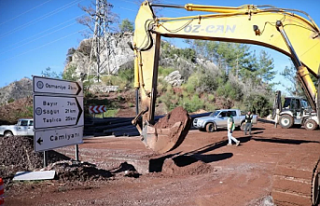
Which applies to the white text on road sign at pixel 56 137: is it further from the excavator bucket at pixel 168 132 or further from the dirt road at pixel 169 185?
the excavator bucket at pixel 168 132

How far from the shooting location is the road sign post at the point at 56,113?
696 centimetres

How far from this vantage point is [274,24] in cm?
713

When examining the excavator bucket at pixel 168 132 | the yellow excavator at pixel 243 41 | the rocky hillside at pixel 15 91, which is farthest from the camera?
the rocky hillside at pixel 15 91

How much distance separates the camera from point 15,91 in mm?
35344

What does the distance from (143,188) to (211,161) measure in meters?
4.00

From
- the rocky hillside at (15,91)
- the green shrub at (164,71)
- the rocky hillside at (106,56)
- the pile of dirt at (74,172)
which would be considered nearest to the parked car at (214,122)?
the pile of dirt at (74,172)

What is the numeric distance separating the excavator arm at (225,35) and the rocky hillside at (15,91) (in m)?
28.9

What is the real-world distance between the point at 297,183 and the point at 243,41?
422 centimetres

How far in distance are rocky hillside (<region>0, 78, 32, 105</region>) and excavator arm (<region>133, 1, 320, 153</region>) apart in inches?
1139

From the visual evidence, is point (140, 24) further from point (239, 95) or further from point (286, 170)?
point (239, 95)

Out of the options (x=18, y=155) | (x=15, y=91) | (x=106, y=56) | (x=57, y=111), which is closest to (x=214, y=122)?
(x=57, y=111)

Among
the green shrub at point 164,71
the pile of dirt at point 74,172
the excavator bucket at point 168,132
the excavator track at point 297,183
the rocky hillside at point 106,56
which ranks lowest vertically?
the pile of dirt at point 74,172

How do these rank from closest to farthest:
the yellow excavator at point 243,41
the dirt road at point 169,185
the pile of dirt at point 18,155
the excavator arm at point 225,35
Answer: the yellow excavator at point 243,41 → the dirt road at point 169,185 → the excavator arm at point 225,35 → the pile of dirt at point 18,155

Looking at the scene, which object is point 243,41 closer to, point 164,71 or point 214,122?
point 214,122
